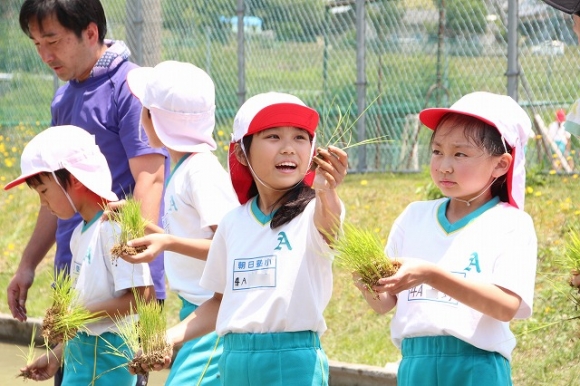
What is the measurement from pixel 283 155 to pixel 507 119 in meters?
0.78

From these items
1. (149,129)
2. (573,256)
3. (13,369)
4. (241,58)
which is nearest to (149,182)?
(149,129)

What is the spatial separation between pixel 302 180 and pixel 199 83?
41.6 inches

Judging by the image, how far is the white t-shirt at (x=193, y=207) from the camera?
15.4ft

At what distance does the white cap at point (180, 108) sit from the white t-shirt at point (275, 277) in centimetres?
82

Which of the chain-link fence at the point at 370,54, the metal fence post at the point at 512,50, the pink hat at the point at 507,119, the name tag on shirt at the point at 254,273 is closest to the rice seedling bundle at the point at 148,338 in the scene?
the name tag on shirt at the point at 254,273

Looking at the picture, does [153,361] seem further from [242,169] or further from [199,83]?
[199,83]

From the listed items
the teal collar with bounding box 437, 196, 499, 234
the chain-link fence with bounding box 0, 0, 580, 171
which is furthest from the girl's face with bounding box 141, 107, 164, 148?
the chain-link fence with bounding box 0, 0, 580, 171

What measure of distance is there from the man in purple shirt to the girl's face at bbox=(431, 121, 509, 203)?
166 cm

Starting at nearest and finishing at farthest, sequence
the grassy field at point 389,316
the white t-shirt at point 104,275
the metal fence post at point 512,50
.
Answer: the white t-shirt at point 104,275, the grassy field at point 389,316, the metal fence post at point 512,50

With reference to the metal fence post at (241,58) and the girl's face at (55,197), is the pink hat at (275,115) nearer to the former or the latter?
the girl's face at (55,197)

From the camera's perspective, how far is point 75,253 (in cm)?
503

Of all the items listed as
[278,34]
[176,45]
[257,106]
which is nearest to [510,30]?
[278,34]

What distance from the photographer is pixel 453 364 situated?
3822 millimetres

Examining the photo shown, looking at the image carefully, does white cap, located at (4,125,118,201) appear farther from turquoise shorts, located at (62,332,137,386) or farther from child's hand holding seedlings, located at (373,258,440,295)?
child's hand holding seedlings, located at (373,258,440,295)
